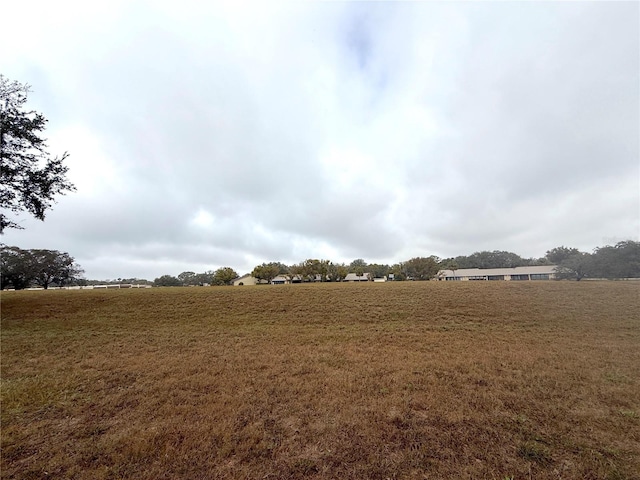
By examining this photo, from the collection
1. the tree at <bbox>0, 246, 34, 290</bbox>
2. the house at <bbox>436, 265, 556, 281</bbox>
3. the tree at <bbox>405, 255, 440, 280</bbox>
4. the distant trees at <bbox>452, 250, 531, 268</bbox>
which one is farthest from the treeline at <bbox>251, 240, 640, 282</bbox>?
the tree at <bbox>0, 246, 34, 290</bbox>

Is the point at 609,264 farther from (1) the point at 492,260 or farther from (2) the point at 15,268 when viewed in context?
(1) the point at 492,260

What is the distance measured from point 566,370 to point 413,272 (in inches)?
1709

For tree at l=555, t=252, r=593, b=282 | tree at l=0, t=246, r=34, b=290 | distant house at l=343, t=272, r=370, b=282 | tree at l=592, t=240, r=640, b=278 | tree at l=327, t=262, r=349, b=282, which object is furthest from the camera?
distant house at l=343, t=272, r=370, b=282

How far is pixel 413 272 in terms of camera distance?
1948 inches

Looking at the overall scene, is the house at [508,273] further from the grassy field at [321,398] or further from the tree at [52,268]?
the tree at [52,268]

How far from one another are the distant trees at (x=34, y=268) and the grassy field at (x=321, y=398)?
23.5m

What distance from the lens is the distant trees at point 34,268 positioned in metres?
29.9

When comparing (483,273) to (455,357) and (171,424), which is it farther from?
(171,424)

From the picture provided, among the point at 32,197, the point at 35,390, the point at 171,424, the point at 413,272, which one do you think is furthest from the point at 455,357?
the point at 413,272

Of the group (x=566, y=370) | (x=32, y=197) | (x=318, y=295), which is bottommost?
(x=566, y=370)

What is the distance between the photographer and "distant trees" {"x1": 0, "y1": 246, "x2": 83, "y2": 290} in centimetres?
2992

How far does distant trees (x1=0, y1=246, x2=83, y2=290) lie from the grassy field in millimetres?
23493

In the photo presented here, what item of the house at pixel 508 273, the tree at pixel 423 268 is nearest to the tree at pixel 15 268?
the tree at pixel 423 268

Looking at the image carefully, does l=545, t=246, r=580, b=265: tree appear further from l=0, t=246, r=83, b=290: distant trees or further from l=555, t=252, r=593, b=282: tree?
l=0, t=246, r=83, b=290: distant trees
